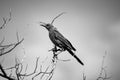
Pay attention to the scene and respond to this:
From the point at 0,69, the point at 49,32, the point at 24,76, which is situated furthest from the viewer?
the point at 49,32

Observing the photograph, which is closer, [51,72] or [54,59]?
[51,72]

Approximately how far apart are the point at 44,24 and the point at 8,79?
525cm

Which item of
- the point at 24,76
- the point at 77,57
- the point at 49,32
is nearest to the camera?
the point at 24,76

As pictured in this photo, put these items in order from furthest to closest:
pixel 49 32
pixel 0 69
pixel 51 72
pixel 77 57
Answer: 1. pixel 49 32
2. pixel 77 57
3. pixel 51 72
4. pixel 0 69

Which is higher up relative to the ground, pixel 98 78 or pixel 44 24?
pixel 44 24

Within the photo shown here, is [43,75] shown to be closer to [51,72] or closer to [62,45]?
[51,72]

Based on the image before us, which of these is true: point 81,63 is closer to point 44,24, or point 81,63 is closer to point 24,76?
point 44,24

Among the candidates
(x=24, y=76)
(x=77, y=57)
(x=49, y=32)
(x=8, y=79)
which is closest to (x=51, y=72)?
(x=24, y=76)

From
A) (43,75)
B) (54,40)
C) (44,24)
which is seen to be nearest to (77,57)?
(54,40)

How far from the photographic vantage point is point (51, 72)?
6.51m

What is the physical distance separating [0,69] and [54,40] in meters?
6.16

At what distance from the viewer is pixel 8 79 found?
476 centimetres

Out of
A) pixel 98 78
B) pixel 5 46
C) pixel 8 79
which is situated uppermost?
pixel 5 46

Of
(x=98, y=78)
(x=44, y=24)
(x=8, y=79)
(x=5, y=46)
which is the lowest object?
(x=98, y=78)
